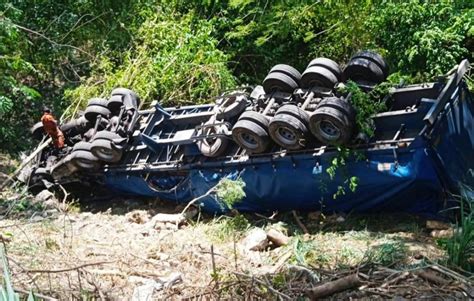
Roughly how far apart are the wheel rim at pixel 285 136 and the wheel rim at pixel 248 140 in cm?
29

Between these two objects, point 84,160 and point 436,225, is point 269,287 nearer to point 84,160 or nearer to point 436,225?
point 436,225

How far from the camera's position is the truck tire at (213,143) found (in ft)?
25.4

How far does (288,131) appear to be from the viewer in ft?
23.2

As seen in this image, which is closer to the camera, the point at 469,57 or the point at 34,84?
the point at 469,57

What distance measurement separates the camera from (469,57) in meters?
9.96

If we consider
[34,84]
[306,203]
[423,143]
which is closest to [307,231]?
[306,203]

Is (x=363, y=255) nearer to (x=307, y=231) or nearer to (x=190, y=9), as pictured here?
(x=307, y=231)

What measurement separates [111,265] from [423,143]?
3.22m

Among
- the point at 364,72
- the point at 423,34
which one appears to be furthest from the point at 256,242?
the point at 423,34

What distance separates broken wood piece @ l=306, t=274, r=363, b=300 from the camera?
5.04 meters

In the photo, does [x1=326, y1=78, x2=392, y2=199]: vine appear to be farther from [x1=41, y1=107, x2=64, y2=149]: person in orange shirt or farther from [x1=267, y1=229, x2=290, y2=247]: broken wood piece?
[x1=41, y1=107, x2=64, y2=149]: person in orange shirt

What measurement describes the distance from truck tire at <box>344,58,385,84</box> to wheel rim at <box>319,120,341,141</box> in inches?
33.0

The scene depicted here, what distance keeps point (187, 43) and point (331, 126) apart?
492 cm

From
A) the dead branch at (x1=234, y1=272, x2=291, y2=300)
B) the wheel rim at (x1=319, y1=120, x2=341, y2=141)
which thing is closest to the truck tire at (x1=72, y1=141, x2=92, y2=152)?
the wheel rim at (x1=319, y1=120, x2=341, y2=141)
